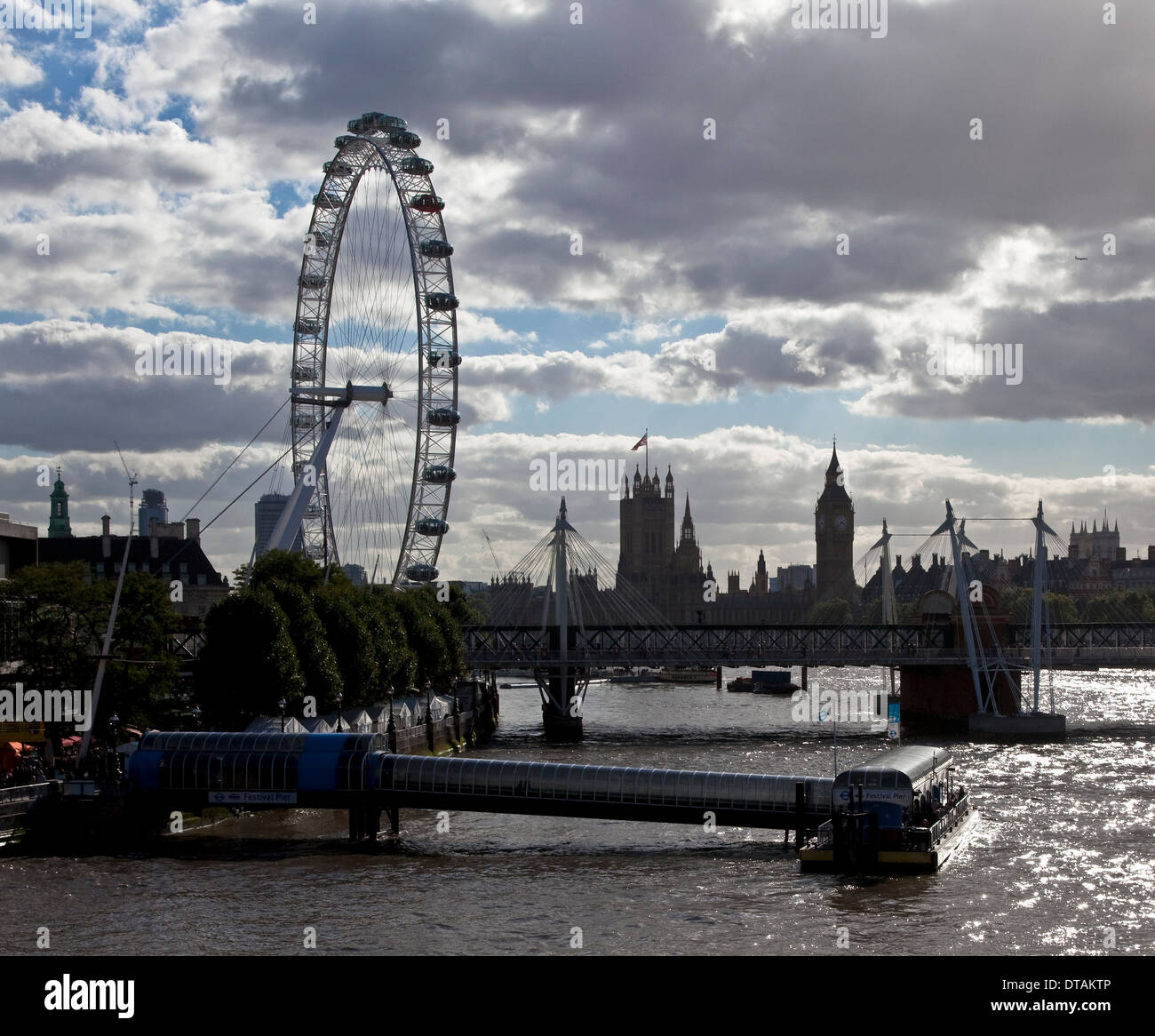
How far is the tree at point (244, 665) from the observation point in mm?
57562

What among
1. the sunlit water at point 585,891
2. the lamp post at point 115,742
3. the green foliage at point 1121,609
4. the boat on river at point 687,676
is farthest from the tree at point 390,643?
the green foliage at point 1121,609

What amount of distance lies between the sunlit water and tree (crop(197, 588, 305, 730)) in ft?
18.4

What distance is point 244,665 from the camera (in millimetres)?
57656

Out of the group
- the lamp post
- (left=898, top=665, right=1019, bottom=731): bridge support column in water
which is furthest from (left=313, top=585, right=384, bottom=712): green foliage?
(left=898, top=665, right=1019, bottom=731): bridge support column in water

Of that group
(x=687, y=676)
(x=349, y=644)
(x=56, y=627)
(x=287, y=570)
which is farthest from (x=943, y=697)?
(x=687, y=676)

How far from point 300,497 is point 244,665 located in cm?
2393

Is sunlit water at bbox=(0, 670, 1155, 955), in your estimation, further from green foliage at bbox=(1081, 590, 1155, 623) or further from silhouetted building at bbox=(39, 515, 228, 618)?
green foliage at bbox=(1081, 590, 1155, 623)

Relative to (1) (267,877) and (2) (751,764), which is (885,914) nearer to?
(1) (267,877)

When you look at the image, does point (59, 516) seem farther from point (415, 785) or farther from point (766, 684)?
point (415, 785)

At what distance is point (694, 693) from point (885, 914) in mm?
111276

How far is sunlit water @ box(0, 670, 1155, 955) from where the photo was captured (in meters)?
32.4

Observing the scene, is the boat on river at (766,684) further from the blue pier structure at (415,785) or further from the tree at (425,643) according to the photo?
the blue pier structure at (415,785)
